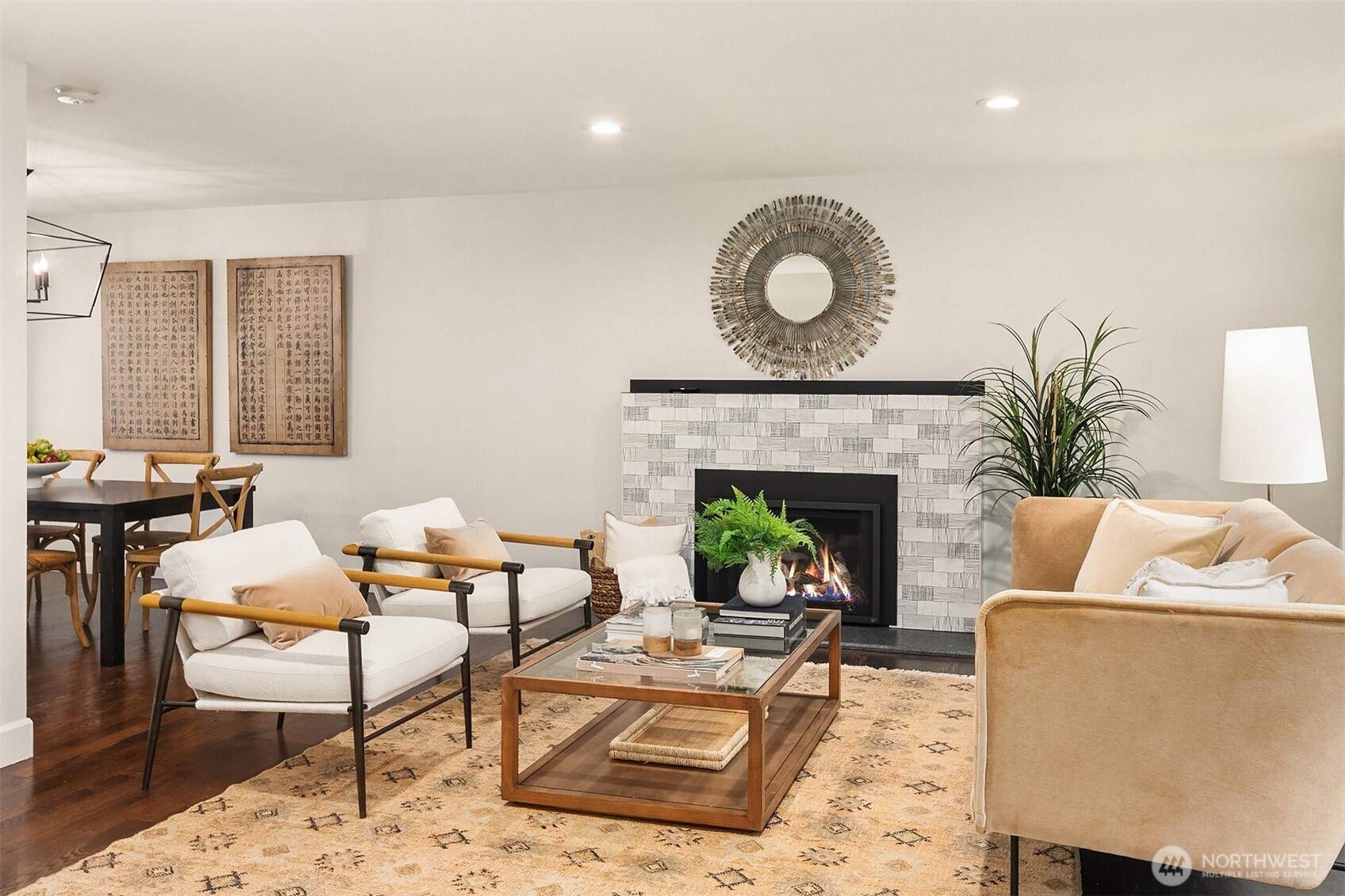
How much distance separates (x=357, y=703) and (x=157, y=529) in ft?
15.6

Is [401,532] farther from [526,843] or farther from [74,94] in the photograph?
[74,94]

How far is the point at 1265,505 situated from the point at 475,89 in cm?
318

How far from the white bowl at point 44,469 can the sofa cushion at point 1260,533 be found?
527 cm

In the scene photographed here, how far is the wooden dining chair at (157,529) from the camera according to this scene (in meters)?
5.24

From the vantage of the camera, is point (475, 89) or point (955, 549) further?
point (955, 549)

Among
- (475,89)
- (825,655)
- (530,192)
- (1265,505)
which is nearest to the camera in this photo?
(1265,505)

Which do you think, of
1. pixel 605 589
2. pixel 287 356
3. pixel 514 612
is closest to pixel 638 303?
pixel 605 589

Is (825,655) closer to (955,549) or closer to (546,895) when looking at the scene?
(955,549)

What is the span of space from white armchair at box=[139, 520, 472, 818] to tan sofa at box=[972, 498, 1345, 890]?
1.70m

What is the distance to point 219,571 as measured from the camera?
131 inches

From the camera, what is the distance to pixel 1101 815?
2273 mm

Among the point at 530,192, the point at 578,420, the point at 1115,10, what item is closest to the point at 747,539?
the point at 1115,10

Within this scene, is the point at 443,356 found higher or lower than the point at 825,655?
higher

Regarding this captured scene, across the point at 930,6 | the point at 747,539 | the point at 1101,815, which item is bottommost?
the point at 1101,815
